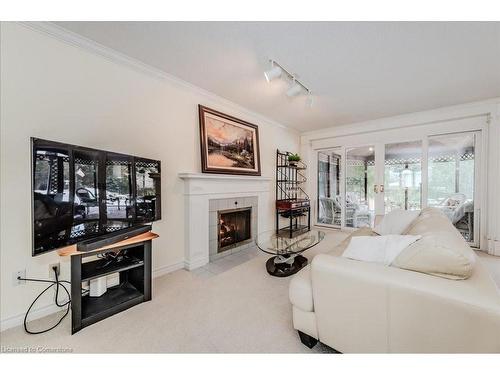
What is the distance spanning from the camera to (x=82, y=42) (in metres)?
1.85

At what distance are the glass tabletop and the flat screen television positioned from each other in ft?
4.23

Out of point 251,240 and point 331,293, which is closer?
point 331,293

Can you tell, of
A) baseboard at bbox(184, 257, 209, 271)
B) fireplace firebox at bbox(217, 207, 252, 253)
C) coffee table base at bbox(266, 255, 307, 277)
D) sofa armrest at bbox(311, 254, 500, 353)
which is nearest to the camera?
sofa armrest at bbox(311, 254, 500, 353)

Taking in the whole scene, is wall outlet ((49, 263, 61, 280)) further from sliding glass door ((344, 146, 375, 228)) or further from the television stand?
sliding glass door ((344, 146, 375, 228))

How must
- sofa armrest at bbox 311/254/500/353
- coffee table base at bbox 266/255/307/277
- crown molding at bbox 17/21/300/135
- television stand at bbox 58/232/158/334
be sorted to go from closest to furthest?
sofa armrest at bbox 311/254/500/353 < television stand at bbox 58/232/158/334 < crown molding at bbox 17/21/300/135 < coffee table base at bbox 266/255/307/277

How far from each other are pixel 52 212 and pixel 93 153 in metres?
0.50

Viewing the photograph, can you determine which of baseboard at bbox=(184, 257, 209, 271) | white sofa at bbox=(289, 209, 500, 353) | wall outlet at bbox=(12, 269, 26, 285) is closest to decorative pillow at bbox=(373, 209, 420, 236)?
white sofa at bbox=(289, 209, 500, 353)

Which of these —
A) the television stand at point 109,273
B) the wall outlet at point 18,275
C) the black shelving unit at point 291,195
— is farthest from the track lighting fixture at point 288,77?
the wall outlet at point 18,275

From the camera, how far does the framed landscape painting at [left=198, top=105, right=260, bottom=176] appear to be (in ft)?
9.49

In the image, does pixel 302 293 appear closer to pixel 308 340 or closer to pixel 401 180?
pixel 308 340

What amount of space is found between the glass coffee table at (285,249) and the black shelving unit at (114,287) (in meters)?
1.20

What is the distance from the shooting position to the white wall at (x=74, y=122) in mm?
1551

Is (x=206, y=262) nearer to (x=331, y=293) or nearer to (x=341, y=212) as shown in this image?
(x=331, y=293)
